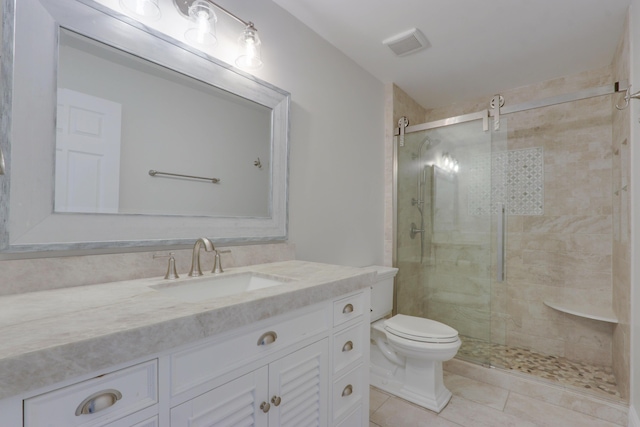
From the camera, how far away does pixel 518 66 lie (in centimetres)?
244

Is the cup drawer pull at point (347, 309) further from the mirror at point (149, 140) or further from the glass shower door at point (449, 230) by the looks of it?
the glass shower door at point (449, 230)

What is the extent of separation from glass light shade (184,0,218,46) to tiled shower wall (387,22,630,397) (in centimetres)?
180

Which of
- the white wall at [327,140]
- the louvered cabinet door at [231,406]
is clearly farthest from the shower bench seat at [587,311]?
the louvered cabinet door at [231,406]

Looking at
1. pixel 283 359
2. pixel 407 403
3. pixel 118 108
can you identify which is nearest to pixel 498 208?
pixel 407 403

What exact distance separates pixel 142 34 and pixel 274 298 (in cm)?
112

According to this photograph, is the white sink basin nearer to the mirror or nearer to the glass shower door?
the mirror

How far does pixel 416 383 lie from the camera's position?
1.97 metres

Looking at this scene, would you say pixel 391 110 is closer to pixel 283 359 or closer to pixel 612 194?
pixel 612 194

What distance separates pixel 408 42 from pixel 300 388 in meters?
2.16

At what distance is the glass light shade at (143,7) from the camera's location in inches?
46.1

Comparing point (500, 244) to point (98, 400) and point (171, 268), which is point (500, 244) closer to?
point (171, 268)

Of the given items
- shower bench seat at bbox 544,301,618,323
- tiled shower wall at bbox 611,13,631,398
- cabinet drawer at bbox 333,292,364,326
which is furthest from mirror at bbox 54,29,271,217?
shower bench seat at bbox 544,301,618,323

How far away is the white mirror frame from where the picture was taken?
3.02 feet

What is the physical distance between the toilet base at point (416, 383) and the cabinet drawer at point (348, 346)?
0.78 m
